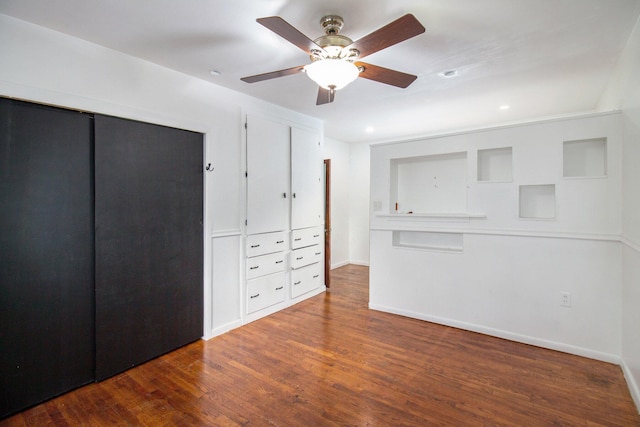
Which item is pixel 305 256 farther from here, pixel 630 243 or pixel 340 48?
pixel 630 243

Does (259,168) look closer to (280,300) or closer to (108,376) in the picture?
(280,300)

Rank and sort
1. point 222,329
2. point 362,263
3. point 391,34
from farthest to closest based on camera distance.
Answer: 1. point 362,263
2. point 222,329
3. point 391,34

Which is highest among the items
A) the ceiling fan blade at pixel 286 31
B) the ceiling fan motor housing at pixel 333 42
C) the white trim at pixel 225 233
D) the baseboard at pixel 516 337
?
the ceiling fan motor housing at pixel 333 42

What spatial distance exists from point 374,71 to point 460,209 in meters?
2.27

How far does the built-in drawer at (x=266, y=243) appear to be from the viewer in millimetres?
3539

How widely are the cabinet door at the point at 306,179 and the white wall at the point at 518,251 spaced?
0.97 m

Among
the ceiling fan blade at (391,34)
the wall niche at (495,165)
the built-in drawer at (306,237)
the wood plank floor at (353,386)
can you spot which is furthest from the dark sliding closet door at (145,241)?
the wall niche at (495,165)

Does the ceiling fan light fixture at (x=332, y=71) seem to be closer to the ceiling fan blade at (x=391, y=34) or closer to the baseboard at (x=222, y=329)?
the ceiling fan blade at (x=391, y=34)

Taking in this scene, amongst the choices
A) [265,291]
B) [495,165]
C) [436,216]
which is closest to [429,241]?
[436,216]

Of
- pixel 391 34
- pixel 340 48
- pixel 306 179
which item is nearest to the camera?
pixel 391 34

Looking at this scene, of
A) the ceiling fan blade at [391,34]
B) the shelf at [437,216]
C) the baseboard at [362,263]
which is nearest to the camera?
the ceiling fan blade at [391,34]

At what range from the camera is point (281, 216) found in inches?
155

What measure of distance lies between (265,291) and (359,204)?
3319 millimetres

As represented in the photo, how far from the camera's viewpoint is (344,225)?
6.50 m
